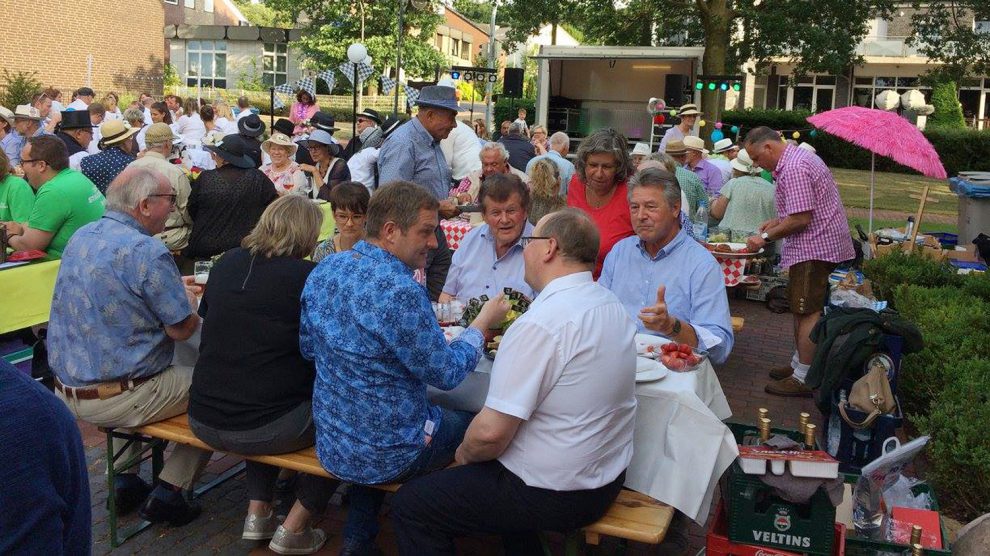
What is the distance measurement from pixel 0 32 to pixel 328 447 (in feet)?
88.6

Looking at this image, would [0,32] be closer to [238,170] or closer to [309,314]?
[238,170]

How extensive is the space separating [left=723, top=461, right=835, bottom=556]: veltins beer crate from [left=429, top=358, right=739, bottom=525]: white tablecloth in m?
0.09

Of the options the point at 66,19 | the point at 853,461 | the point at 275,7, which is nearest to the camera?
the point at 853,461

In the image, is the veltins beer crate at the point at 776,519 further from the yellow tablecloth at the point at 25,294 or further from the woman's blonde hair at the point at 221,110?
the woman's blonde hair at the point at 221,110

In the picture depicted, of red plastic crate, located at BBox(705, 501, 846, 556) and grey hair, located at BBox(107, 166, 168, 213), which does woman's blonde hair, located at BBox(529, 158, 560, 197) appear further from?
red plastic crate, located at BBox(705, 501, 846, 556)

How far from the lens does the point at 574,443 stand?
9.09 ft

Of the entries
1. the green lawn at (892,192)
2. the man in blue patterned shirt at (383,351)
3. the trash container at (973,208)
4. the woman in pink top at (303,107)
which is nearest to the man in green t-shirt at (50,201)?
the man in blue patterned shirt at (383,351)

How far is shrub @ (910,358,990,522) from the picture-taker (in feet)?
12.3

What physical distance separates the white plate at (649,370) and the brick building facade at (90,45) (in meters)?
27.0

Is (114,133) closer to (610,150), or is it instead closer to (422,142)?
(422,142)

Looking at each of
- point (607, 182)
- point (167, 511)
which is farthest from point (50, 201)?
Answer: point (607, 182)

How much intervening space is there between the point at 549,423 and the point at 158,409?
1.94m

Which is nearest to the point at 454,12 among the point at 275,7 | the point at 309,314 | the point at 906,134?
the point at 275,7

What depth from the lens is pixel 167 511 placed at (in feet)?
12.8
